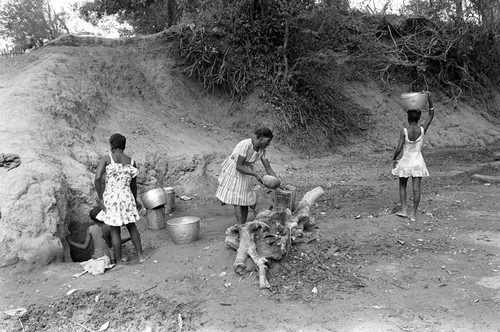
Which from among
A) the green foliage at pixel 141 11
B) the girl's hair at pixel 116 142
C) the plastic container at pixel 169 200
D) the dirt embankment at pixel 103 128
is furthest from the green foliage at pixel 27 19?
the girl's hair at pixel 116 142

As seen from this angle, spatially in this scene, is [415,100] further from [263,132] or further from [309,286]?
[309,286]

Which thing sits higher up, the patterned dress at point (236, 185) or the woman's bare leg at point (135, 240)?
the patterned dress at point (236, 185)

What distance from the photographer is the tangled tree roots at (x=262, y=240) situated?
375cm

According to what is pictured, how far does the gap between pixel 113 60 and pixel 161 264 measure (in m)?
6.99

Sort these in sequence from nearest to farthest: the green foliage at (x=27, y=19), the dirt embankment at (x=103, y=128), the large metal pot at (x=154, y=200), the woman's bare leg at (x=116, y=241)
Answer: the woman's bare leg at (x=116, y=241)
the dirt embankment at (x=103, y=128)
the large metal pot at (x=154, y=200)
the green foliage at (x=27, y=19)

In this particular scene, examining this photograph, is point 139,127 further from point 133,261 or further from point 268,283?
point 268,283

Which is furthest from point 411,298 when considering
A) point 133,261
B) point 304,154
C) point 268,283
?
point 304,154

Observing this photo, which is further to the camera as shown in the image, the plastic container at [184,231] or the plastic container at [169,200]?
the plastic container at [169,200]

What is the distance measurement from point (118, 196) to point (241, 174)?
4.76 feet

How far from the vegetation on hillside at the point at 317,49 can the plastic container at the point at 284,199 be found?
5.42 meters

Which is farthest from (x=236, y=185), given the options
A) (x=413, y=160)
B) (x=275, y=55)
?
(x=275, y=55)

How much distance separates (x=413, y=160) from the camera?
17.0 ft

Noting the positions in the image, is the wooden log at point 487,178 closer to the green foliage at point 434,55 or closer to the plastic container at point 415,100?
the plastic container at point 415,100

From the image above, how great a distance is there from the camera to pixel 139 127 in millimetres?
8180
